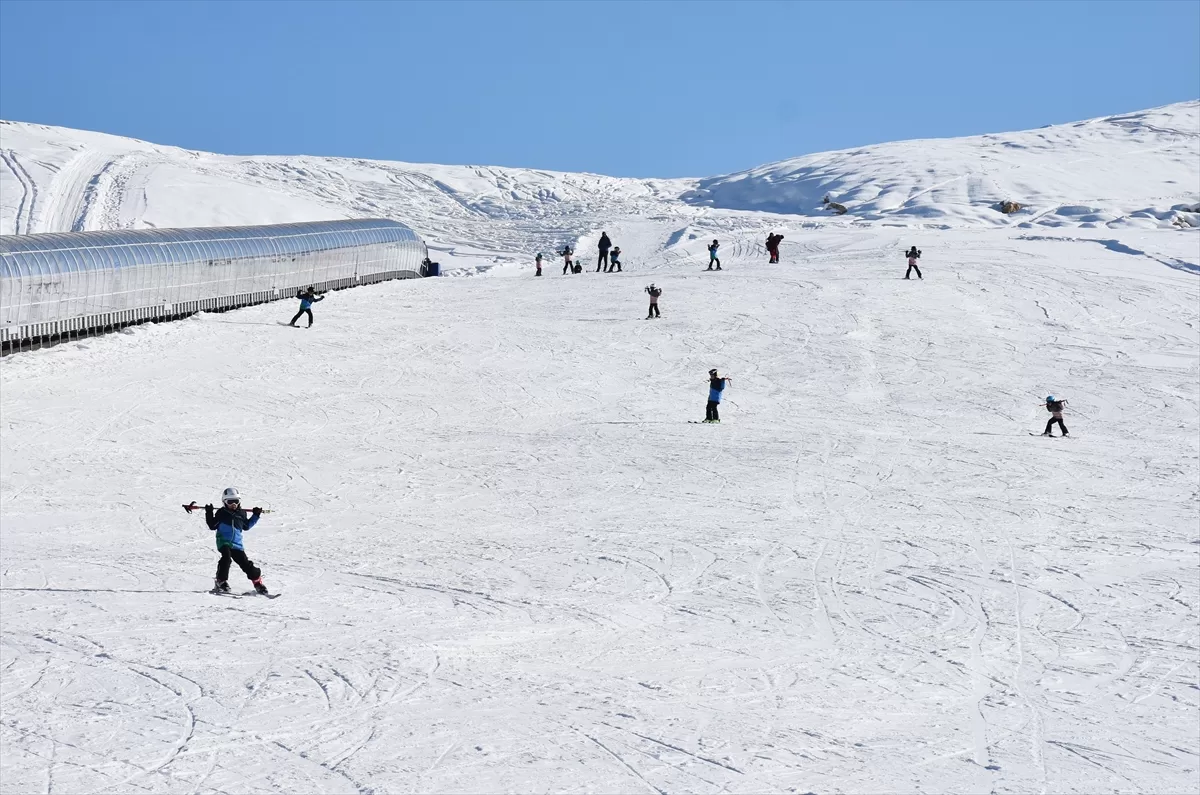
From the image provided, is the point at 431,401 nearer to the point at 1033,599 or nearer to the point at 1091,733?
the point at 1033,599

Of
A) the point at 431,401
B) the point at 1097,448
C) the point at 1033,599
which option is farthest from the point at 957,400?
the point at 1033,599

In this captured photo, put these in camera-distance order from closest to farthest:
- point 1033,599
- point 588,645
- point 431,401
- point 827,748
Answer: point 827,748, point 588,645, point 1033,599, point 431,401

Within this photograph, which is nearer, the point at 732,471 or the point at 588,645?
the point at 588,645

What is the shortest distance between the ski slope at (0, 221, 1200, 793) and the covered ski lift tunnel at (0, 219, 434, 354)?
57.1 inches

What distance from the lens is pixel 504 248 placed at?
60781mm

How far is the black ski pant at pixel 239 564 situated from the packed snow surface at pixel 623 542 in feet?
0.98

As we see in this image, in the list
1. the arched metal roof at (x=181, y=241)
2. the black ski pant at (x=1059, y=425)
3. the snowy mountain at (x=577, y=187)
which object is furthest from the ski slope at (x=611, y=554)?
the snowy mountain at (x=577, y=187)

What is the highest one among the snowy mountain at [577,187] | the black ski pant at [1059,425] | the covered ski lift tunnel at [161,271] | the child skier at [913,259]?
the snowy mountain at [577,187]

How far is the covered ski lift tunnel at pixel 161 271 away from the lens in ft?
103

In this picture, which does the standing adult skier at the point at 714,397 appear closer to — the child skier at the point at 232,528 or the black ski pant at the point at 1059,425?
the black ski pant at the point at 1059,425

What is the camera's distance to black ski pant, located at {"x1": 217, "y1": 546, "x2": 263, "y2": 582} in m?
14.1

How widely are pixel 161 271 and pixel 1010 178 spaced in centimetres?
5273

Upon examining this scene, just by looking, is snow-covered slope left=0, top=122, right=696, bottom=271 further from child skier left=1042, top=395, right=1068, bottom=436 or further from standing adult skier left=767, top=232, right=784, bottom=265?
child skier left=1042, top=395, right=1068, bottom=436

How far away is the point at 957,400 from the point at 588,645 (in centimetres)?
1763
